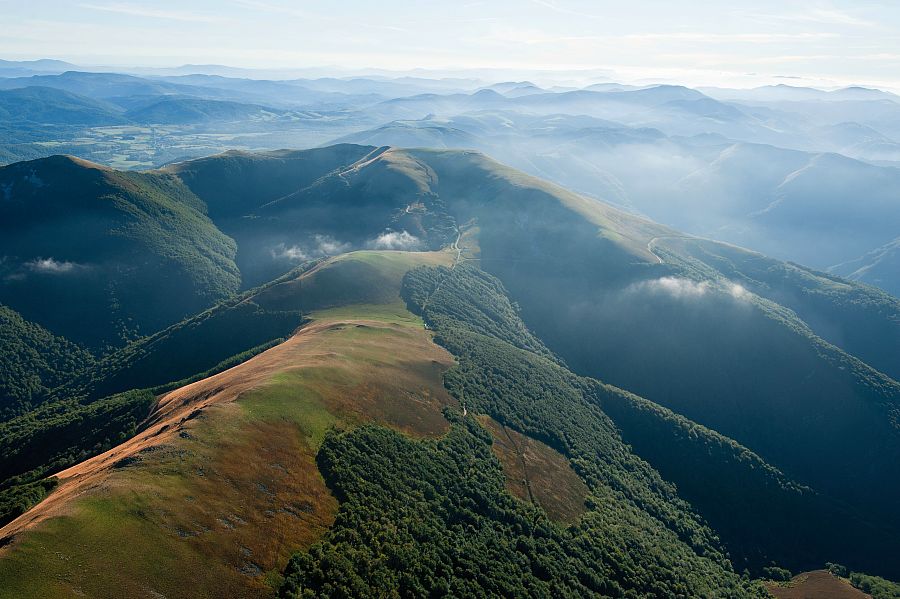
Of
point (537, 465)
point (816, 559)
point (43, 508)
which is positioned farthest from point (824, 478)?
point (43, 508)

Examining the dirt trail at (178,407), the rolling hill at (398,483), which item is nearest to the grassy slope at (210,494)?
the rolling hill at (398,483)

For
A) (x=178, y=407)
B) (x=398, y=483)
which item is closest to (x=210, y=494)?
(x=398, y=483)

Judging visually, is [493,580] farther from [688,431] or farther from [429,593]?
[688,431]

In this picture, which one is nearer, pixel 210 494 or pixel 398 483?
pixel 210 494

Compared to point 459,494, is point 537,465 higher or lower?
lower

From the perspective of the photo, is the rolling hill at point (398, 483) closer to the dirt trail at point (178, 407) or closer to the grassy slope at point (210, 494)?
the grassy slope at point (210, 494)

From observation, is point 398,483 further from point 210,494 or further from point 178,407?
point 178,407

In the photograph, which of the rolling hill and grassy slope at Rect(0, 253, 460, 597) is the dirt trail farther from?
the rolling hill
